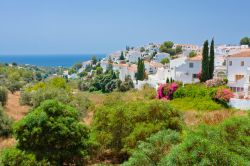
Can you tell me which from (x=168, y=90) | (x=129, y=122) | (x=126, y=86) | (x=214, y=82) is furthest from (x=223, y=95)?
(x=126, y=86)

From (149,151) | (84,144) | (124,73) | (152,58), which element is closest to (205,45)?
(84,144)

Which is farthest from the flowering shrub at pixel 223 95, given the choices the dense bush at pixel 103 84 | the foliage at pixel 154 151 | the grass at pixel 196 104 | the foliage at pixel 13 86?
the foliage at pixel 13 86

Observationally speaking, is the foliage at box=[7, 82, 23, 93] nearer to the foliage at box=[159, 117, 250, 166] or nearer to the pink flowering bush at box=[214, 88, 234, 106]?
the pink flowering bush at box=[214, 88, 234, 106]

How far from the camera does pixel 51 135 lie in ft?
56.6

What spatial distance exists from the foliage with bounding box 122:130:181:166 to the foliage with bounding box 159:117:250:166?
135 centimetres

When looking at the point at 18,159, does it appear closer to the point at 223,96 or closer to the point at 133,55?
the point at 223,96

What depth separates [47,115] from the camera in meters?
17.5

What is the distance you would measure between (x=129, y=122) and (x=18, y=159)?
600 cm

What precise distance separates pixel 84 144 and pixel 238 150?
28.1 ft

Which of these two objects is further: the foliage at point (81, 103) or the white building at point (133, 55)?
the white building at point (133, 55)

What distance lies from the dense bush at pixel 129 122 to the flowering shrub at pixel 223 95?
47.5 ft

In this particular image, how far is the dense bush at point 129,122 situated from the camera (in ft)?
62.4

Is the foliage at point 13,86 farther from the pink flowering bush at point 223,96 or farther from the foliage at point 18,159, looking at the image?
the foliage at point 18,159

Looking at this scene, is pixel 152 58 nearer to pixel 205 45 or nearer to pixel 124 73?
pixel 124 73
